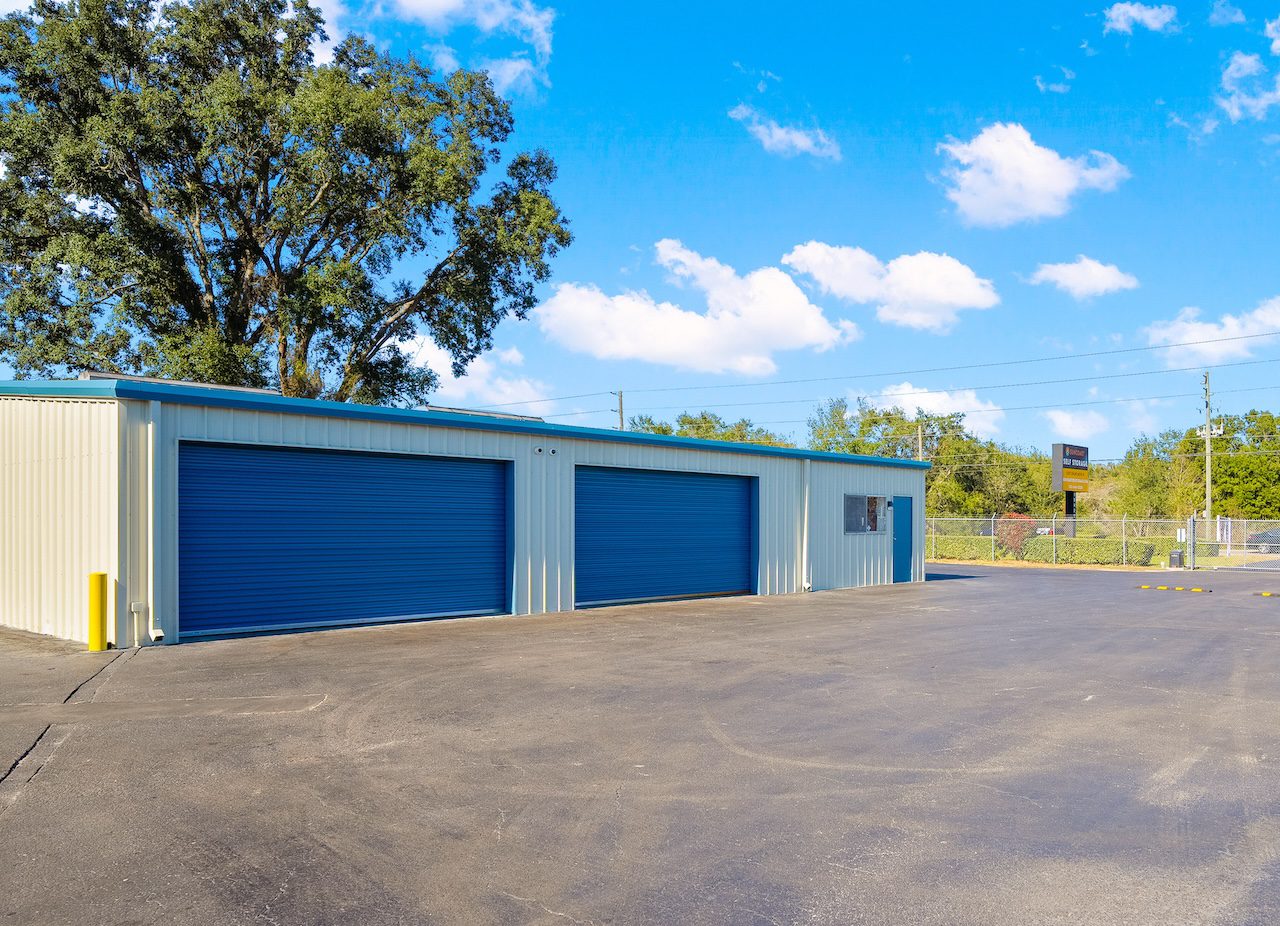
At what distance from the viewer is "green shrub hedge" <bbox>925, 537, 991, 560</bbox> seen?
140 feet

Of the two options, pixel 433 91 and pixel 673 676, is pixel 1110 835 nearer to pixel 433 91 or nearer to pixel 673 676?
pixel 673 676

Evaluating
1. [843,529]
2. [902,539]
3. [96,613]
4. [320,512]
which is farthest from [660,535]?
[96,613]

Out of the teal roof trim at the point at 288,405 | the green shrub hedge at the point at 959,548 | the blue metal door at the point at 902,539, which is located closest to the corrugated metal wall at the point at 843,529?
the blue metal door at the point at 902,539

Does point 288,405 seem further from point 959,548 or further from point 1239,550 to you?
point 1239,550

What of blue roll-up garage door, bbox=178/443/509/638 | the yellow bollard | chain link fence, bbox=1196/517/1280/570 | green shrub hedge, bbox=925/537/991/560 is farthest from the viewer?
green shrub hedge, bbox=925/537/991/560

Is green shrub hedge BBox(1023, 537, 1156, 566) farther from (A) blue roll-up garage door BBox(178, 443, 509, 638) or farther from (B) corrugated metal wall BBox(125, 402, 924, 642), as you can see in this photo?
(A) blue roll-up garage door BBox(178, 443, 509, 638)

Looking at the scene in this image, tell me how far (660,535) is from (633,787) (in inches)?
554

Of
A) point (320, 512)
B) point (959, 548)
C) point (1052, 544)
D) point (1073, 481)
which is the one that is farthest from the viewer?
point (959, 548)

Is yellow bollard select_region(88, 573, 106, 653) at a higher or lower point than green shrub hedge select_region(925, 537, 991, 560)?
higher

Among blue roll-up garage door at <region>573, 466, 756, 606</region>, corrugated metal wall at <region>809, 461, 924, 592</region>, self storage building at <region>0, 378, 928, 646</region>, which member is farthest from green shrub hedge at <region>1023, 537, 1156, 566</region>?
self storage building at <region>0, 378, 928, 646</region>

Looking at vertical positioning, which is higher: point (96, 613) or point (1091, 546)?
point (96, 613)

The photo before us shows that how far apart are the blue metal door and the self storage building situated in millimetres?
7423

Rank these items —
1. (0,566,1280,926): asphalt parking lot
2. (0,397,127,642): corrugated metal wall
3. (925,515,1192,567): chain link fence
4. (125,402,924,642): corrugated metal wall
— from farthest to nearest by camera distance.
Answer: (925,515,1192,567): chain link fence < (125,402,924,642): corrugated metal wall < (0,397,127,642): corrugated metal wall < (0,566,1280,926): asphalt parking lot

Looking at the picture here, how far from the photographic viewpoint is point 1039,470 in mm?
69375
